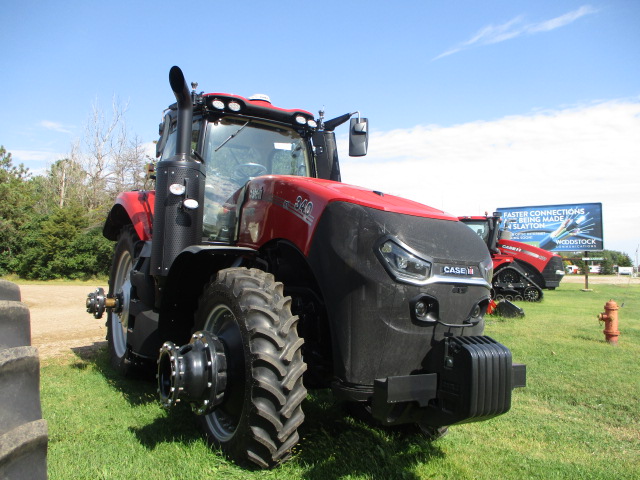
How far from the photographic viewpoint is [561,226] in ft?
108

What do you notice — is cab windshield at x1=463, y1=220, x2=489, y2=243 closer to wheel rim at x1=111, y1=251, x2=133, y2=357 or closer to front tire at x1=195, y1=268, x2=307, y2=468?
wheel rim at x1=111, y1=251, x2=133, y2=357

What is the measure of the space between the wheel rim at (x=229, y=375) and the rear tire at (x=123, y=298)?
1.62 metres

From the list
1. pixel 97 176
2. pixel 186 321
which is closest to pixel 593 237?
pixel 97 176

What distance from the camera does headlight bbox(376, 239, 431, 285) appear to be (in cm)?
290

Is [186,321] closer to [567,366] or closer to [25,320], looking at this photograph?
[25,320]

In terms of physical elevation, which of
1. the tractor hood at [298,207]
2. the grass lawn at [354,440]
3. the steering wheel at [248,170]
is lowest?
the grass lawn at [354,440]

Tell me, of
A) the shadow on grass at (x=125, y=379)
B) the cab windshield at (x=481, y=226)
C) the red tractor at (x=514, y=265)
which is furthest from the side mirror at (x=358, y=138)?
the cab windshield at (x=481, y=226)

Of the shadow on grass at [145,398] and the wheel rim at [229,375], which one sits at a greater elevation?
the wheel rim at [229,375]

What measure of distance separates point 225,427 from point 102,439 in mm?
868

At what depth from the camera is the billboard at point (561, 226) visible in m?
31.9

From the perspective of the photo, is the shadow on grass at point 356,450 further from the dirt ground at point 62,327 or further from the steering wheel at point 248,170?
the dirt ground at point 62,327

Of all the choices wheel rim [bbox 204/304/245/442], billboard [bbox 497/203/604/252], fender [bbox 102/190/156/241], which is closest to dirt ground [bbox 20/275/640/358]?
fender [bbox 102/190/156/241]

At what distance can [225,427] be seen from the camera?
3.46 meters

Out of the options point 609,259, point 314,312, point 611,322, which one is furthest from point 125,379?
point 609,259
